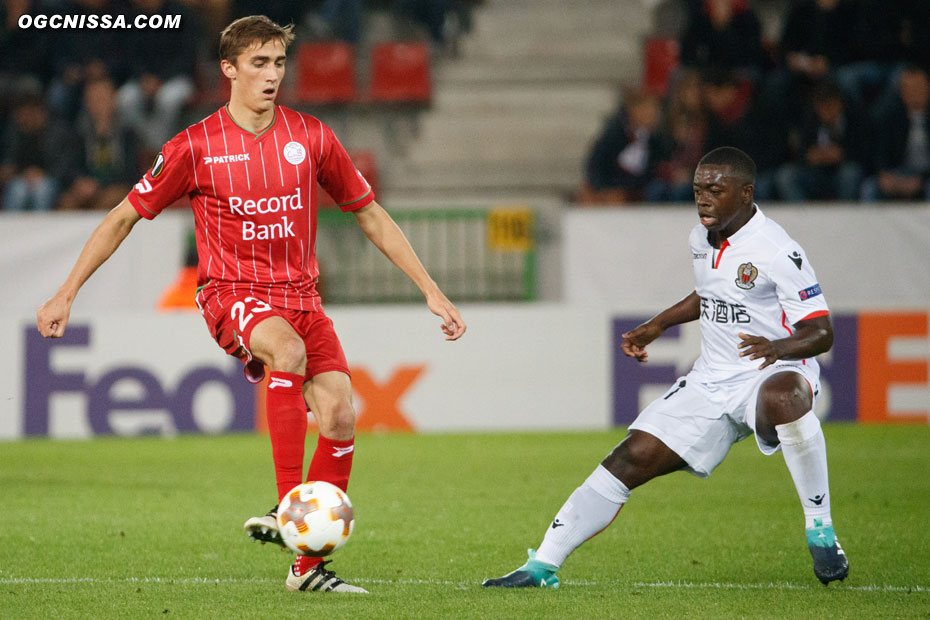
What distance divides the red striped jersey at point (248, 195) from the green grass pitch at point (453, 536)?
117 centimetres

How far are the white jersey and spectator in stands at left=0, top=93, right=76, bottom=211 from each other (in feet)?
32.2

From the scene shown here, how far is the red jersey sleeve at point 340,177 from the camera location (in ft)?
16.8

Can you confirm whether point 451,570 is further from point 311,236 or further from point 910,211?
point 910,211

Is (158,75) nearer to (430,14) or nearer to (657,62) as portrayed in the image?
(430,14)

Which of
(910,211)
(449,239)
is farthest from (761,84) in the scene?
(449,239)

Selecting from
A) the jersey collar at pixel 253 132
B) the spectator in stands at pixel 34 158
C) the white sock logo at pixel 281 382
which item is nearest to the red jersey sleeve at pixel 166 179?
the jersey collar at pixel 253 132

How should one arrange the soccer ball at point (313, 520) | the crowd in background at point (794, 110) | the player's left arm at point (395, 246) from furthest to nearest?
1. the crowd in background at point (794, 110)
2. the player's left arm at point (395, 246)
3. the soccer ball at point (313, 520)

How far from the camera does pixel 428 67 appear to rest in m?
15.7

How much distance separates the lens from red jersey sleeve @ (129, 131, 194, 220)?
16.3 feet

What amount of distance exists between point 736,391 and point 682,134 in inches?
331

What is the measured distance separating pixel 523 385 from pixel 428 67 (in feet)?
18.3

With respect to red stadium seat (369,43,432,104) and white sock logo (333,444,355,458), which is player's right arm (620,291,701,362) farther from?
red stadium seat (369,43,432,104)

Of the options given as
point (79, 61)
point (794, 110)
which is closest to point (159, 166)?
point (794, 110)

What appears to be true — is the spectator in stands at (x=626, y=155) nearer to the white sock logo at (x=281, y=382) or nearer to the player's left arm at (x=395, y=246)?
the player's left arm at (x=395, y=246)
